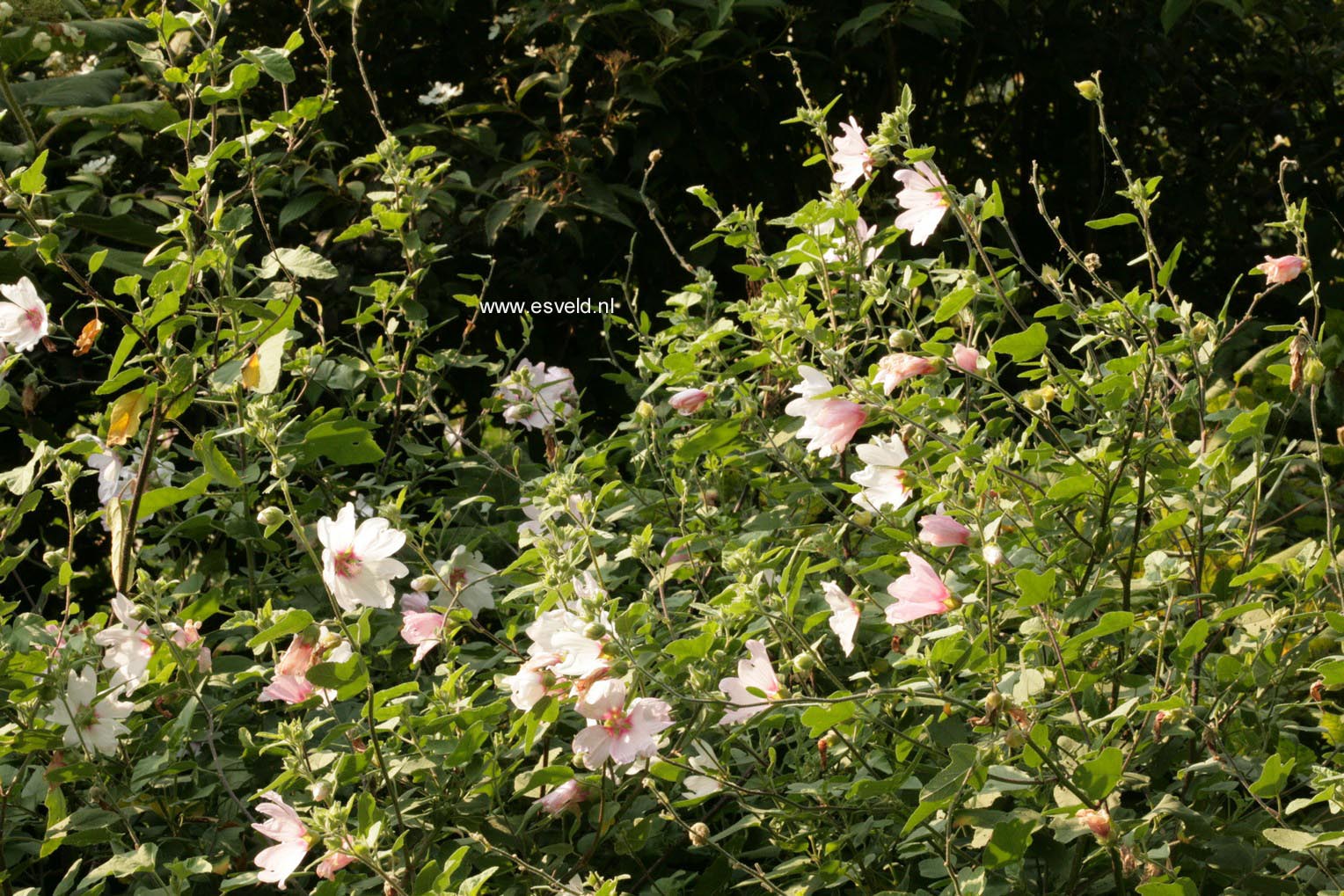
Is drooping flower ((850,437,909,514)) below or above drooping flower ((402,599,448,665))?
above

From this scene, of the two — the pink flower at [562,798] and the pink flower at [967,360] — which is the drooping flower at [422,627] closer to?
the pink flower at [562,798]

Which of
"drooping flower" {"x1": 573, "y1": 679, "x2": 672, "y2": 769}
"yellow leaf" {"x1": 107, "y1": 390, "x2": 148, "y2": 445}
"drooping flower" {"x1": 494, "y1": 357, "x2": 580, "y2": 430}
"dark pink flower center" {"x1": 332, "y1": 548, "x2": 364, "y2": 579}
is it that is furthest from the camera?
"drooping flower" {"x1": 494, "y1": 357, "x2": 580, "y2": 430}

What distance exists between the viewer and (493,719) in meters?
1.46

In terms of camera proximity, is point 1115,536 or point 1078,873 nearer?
point 1078,873

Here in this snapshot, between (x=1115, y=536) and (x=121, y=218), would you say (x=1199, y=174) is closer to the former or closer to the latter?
(x=1115, y=536)

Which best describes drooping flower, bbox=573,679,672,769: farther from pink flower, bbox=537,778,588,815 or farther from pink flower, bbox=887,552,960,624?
pink flower, bbox=887,552,960,624

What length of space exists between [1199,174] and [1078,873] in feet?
9.62

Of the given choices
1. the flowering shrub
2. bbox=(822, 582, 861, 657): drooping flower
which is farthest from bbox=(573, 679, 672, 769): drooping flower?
bbox=(822, 582, 861, 657): drooping flower

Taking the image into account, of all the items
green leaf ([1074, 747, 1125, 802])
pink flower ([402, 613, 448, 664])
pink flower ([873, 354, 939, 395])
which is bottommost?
pink flower ([402, 613, 448, 664])

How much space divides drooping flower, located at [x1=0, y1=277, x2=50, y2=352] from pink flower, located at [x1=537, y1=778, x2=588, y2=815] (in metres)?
0.88

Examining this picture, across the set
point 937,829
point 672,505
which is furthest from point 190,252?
point 937,829

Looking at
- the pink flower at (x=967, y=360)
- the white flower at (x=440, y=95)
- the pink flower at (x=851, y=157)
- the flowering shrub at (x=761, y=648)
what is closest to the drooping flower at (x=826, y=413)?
the flowering shrub at (x=761, y=648)

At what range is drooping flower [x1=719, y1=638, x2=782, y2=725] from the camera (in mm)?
1277

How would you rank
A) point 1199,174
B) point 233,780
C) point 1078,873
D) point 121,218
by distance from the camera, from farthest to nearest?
point 1199,174
point 121,218
point 233,780
point 1078,873
